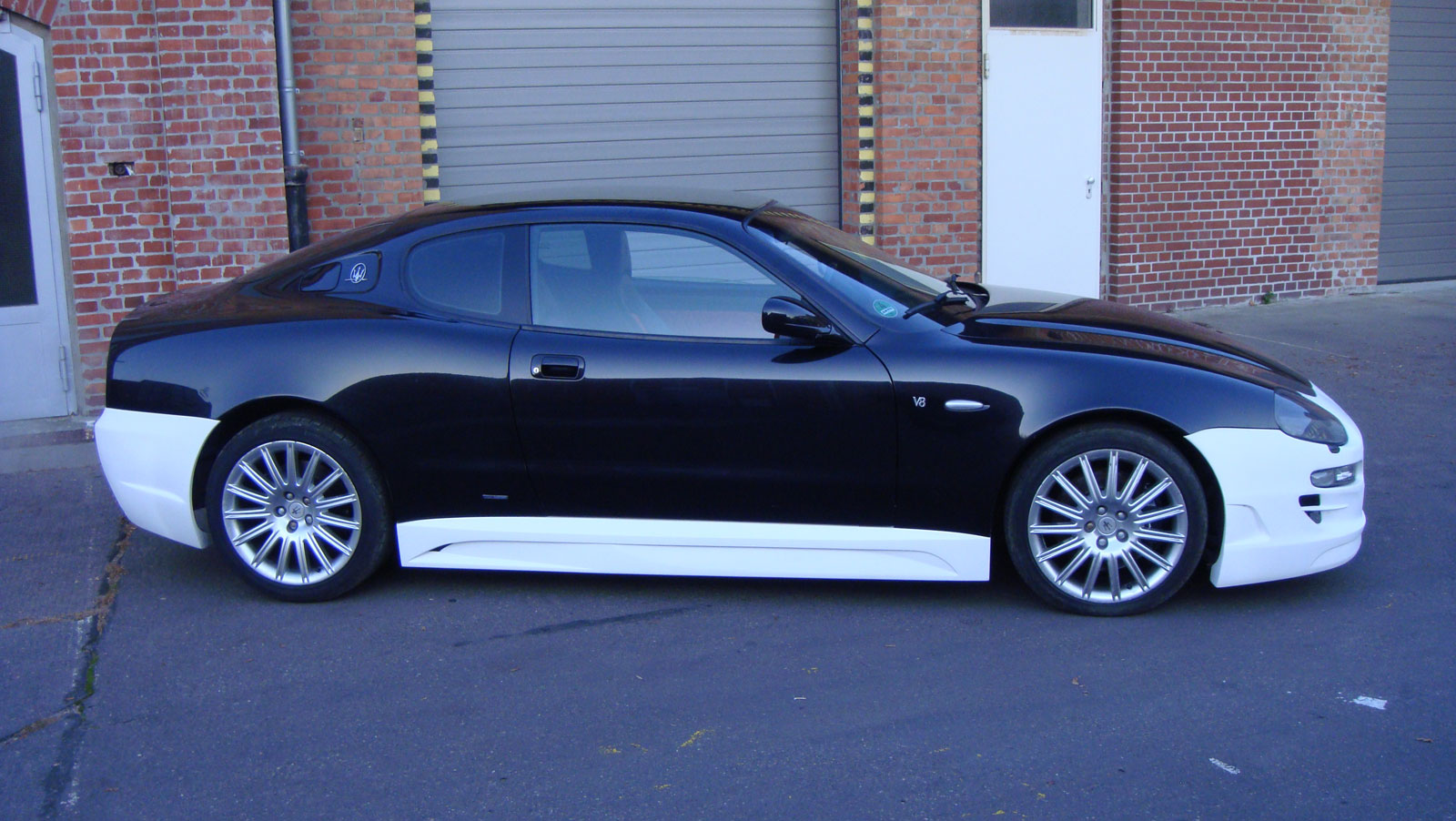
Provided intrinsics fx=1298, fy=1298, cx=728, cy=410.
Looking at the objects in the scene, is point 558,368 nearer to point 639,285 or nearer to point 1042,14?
point 639,285

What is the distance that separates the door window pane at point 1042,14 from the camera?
1030 cm

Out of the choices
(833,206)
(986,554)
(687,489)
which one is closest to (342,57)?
(833,206)

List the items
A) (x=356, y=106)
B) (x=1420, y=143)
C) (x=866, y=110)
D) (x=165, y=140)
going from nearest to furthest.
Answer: (x=165, y=140) → (x=356, y=106) → (x=866, y=110) → (x=1420, y=143)

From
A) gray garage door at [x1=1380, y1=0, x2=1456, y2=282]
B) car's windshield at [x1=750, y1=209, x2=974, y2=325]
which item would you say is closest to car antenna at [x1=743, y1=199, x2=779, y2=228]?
car's windshield at [x1=750, y1=209, x2=974, y2=325]

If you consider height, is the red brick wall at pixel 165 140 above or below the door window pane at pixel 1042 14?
below

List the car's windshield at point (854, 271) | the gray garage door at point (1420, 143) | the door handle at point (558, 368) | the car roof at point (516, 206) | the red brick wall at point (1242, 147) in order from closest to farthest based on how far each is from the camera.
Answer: the door handle at point (558, 368) < the car's windshield at point (854, 271) < the car roof at point (516, 206) < the red brick wall at point (1242, 147) < the gray garage door at point (1420, 143)

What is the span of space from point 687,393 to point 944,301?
1148mm

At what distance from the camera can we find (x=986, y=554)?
461cm

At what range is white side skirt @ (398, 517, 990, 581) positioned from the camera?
4625mm

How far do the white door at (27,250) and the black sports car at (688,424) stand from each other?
134 inches

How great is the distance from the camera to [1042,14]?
1049 cm

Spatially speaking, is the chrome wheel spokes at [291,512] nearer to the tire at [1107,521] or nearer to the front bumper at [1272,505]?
the tire at [1107,521]

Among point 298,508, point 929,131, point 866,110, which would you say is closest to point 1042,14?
point 929,131

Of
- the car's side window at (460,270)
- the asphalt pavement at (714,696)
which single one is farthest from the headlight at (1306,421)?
the car's side window at (460,270)
